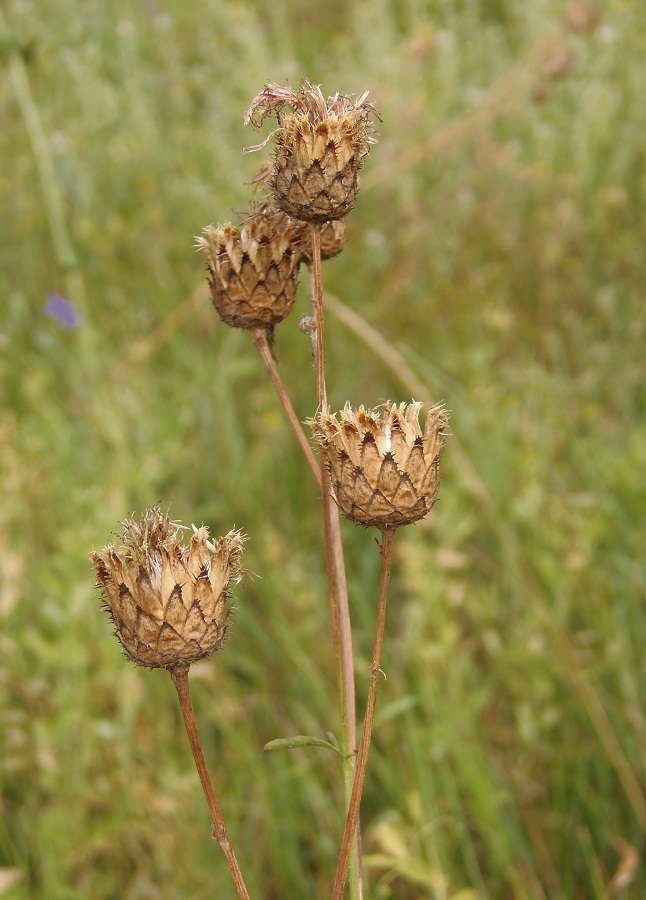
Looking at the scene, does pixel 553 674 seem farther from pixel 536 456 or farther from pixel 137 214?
pixel 137 214

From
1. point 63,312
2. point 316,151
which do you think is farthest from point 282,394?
point 63,312

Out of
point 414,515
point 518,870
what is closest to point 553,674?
point 518,870

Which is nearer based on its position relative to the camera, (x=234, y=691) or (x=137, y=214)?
(x=234, y=691)

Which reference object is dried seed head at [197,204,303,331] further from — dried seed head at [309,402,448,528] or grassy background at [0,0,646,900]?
grassy background at [0,0,646,900]

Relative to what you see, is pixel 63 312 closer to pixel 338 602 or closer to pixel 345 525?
pixel 345 525

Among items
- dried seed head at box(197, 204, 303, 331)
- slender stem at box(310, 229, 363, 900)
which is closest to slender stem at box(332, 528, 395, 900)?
slender stem at box(310, 229, 363, 900)

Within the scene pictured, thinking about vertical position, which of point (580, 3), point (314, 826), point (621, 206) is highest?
point (580, 3)
